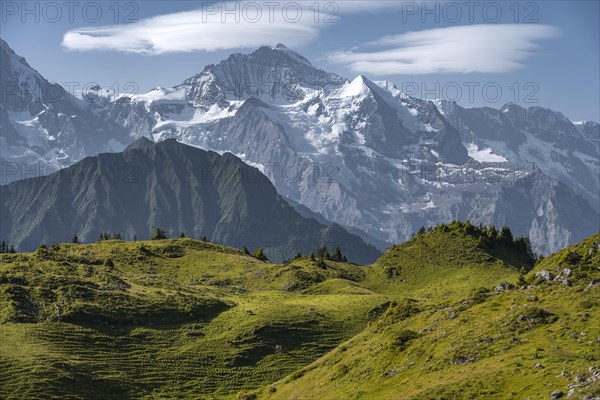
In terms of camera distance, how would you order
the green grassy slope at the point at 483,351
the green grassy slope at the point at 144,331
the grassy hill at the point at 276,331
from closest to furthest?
1. the green grassy slope at the point at 483,351
2. the grassy hill at the point at 276,331
3. the green grassy slope at the point at 144,331

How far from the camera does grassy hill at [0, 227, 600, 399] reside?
75688mm

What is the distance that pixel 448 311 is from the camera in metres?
95.6

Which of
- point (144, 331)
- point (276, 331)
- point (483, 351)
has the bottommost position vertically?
point (276, 331)

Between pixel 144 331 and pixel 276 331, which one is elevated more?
pixel 144 331

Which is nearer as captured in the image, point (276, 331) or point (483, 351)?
point (483, 351)

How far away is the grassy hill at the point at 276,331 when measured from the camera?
248ft

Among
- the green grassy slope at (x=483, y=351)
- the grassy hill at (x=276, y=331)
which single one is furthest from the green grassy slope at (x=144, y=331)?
the green grassy slope at (x=483, y=351)

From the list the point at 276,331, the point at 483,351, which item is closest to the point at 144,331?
the point at 276,331

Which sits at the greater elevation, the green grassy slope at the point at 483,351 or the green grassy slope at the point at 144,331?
the green grassy slope at the point at 483,351

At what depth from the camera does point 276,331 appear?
454 ft

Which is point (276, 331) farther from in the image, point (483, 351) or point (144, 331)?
point (483, 351)

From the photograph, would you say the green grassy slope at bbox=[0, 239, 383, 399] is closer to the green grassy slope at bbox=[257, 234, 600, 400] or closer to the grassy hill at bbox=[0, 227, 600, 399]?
the grassy hill at bbox=[0, 227, 600, 399]

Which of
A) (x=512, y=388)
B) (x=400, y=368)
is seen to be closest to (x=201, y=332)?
(x=400, y=368)

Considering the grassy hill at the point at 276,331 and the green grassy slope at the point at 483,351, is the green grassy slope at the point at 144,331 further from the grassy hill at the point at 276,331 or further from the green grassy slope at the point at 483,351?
the green grassy slope at the point at 483,351
